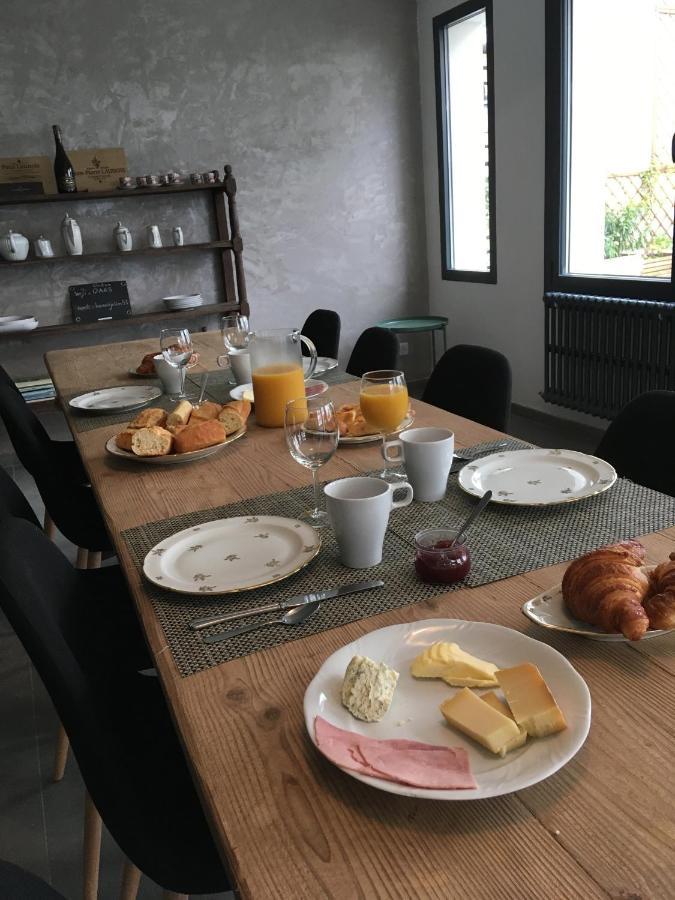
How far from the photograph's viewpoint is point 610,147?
356 centimetres

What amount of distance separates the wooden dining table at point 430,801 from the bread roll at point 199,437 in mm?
662

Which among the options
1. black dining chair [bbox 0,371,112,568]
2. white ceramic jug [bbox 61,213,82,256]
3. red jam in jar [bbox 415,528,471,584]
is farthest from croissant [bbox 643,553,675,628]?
white ceramic jug [bbox 61,213,82,256]

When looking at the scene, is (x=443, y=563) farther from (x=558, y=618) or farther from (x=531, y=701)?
(x=531, y=701)

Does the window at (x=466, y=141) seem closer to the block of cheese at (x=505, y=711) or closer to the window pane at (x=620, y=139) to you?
the window pane at (x=620, y=139)

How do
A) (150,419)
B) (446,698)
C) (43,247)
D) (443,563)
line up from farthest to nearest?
(43,247) → (150,419) → (443,563) → (446,698)

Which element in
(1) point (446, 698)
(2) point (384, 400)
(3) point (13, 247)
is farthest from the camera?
(3) point (13, 247)

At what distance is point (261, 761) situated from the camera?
2.20ft

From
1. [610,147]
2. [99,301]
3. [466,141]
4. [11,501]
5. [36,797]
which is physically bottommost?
[36,797]

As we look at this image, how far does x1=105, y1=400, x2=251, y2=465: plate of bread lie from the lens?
1.53 meters

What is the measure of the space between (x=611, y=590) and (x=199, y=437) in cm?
99

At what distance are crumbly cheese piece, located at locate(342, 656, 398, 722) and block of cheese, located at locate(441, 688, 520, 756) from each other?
0.19 feet

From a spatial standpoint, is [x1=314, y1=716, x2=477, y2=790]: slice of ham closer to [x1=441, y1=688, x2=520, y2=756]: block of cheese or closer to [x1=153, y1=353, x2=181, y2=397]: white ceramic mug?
[x1=441, y1=688, x2=520, y2=756]: block of cheese

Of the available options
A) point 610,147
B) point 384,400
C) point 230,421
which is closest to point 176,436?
point 230,421

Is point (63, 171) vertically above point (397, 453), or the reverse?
point (63, 171)
